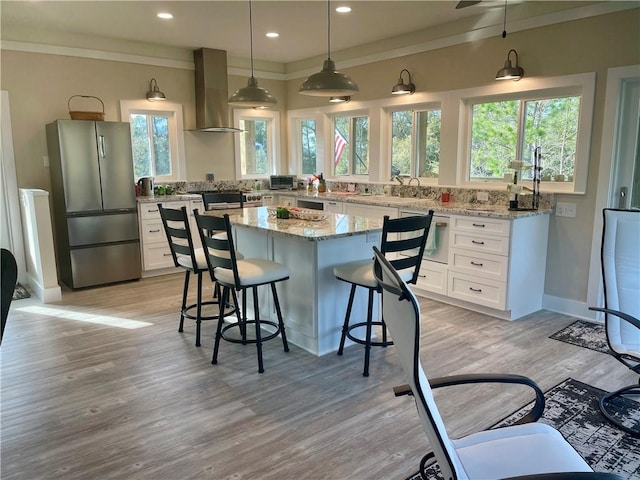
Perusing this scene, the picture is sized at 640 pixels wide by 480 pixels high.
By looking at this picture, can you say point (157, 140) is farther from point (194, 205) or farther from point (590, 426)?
point (590, 426)

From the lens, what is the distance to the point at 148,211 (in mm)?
5453

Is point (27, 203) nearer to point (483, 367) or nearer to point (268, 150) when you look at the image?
point (268, 150)

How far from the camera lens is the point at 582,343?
3535mm

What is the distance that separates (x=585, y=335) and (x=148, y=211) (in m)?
4.62

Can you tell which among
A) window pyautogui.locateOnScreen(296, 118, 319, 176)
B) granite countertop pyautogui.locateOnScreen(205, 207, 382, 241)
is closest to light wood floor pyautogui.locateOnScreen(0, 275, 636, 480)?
granite countertop pyautogui.locateOnScreen(205, 207, 382, 241)

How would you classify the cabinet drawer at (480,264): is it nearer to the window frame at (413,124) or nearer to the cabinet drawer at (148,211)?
the window frame at (413,124)

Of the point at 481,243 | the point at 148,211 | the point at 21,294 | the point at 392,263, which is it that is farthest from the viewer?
the point at 148,211

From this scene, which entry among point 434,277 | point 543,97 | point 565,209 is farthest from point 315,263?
point 543,97

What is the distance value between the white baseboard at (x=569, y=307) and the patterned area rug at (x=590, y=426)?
1.34 m

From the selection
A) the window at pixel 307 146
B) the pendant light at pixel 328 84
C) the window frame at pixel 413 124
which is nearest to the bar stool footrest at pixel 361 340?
the pendant light at pixel 328 84

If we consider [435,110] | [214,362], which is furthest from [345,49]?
[214,362]

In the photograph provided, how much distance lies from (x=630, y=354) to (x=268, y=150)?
584cm

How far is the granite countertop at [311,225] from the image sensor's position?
3098 millimetres

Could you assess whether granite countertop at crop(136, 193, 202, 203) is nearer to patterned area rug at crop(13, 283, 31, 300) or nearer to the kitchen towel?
patterned area rug at crop(13, 283, 31, 300)
